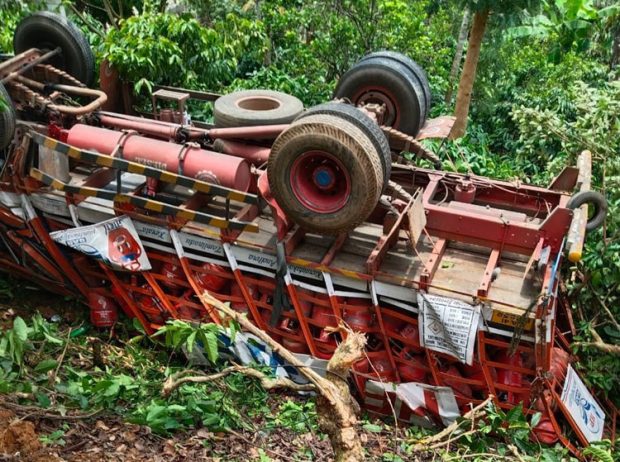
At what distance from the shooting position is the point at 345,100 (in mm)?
5867

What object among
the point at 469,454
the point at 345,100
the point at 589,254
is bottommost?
the point at 469,454

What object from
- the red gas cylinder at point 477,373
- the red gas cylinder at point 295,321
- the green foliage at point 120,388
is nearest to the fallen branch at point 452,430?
the red gas cylinder at point 477,373

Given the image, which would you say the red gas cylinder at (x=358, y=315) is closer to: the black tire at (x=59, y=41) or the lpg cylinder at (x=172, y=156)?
the lpg cylinder at (x=172, y=156)

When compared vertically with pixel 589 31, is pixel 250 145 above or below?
below

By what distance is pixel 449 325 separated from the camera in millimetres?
4547

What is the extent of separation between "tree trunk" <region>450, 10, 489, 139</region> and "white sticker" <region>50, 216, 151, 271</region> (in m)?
5.30

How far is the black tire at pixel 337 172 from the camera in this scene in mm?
4477

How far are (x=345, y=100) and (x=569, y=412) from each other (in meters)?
3.17

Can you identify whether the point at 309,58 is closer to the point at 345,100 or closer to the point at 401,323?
the point at 345,100

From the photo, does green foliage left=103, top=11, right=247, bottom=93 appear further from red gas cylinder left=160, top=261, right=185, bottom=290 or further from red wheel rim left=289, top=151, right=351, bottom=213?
red wheel rim left=289, top=151, right=351, bottom=213

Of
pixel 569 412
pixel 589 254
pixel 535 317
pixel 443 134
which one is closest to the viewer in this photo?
pixel 535 317

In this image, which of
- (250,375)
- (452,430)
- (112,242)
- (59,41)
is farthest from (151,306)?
(59,41)

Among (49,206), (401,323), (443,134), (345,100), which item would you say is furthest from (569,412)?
(49,206)

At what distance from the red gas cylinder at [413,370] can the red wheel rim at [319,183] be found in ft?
4.33
